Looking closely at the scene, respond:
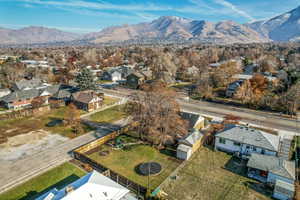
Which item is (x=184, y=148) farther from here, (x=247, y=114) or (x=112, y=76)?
(x=112, y=76)

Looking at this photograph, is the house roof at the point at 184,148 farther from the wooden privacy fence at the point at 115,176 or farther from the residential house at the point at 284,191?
the residential house at the point at 284,191

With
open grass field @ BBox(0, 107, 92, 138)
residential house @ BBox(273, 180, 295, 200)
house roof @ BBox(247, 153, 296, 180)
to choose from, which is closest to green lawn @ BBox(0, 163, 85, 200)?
open grass field @ BBox(0, 107, 92, 138)

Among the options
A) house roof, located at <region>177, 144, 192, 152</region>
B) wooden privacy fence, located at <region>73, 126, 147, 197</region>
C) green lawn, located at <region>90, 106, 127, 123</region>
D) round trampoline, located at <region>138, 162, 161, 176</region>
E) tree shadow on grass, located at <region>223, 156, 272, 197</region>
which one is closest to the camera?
wooden privacy fence, located at <region>73, 126, 147, 197</region>

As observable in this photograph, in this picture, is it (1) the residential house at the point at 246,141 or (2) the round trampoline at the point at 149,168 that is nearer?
(2) the round trampoline at the point at 149,168

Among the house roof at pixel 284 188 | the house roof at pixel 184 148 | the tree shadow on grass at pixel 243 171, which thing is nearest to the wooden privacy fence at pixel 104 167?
A: the house roof at pixel 184 148

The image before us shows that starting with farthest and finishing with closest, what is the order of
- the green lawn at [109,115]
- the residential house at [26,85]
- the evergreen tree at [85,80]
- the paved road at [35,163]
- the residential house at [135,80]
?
the residential house at [135,80] < the residential house at [26,85] < the evergreen tree at [85,80] < the green lawn at [109,115] < the paved road at [35,163]

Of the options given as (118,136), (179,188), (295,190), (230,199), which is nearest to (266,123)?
(295,190)

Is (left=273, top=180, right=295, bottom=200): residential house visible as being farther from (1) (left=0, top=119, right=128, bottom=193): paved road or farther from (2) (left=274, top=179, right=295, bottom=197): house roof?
(1) (left=0, top=119, right=128, bottom=193): paved road

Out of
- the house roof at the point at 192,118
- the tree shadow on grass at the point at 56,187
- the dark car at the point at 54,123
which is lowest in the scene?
the tree shadow on grass at the point at 56,187
